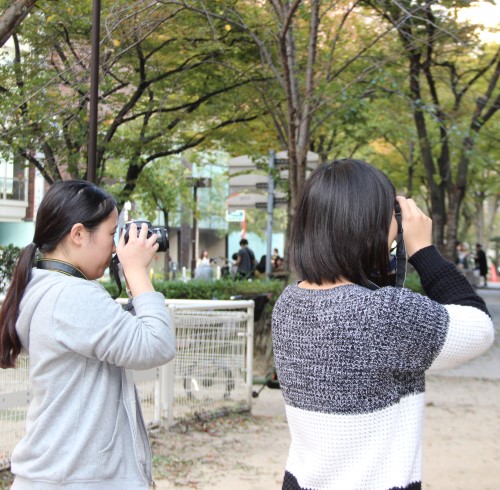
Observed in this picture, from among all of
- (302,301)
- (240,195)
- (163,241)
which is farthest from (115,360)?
(240,195)

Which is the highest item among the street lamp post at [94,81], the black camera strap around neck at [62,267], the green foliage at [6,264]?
the street lamp post at [94,81]

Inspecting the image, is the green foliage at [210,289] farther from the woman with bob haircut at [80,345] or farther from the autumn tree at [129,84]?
the woman with bob haircut at [80,345]

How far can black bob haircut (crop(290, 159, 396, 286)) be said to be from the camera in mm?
1762

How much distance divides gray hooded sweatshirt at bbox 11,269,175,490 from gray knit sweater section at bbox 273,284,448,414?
439 mm

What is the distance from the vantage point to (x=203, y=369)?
22.4 feet

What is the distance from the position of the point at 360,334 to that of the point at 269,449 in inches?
189

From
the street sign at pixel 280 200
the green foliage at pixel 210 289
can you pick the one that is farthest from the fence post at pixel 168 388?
the street sign at pixel 280 200

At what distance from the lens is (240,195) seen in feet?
48.0

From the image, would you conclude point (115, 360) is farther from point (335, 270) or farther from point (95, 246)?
point (335, 270)

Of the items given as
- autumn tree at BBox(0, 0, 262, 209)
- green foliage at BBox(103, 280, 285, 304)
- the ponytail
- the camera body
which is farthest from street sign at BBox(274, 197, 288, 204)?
the ponytail

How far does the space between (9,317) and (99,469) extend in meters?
0.47

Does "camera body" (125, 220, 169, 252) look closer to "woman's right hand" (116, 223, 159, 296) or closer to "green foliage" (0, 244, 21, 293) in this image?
"woman's right hand" (116, 223, 159, 296)

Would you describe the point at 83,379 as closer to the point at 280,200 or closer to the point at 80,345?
the point at 80,345

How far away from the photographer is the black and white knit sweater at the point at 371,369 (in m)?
1.67
